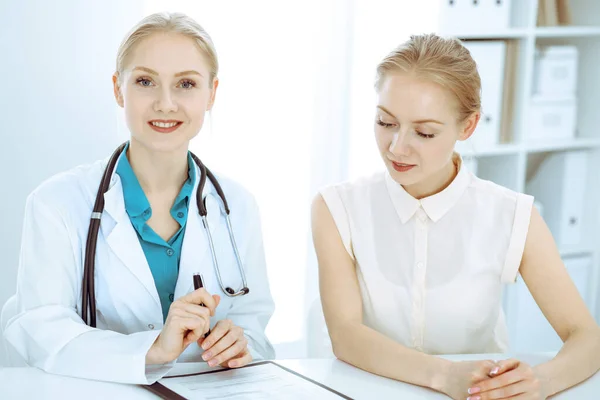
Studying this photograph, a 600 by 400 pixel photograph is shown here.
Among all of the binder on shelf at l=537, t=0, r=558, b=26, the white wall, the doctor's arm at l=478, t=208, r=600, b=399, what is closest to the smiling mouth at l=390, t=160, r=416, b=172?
the doctor's arm at l=478, t=208, r=600, b=399

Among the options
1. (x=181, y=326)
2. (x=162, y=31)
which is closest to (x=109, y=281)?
(x=181, y=326)

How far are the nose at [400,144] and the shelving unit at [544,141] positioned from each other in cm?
117

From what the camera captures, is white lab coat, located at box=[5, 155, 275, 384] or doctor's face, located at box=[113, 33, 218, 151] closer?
white lab coat, located at box=[5, 155, 275, 384]

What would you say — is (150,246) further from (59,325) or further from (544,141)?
(544,141)

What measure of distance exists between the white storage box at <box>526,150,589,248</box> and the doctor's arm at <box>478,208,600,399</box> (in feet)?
4.71

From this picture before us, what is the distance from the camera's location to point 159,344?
1.28m

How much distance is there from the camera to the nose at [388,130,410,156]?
58.2 inches

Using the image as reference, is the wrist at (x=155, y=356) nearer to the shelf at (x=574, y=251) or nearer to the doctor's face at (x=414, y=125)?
the doctor's face at (x=414, y=125)

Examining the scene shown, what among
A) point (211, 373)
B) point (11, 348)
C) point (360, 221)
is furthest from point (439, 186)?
point (11, 348)

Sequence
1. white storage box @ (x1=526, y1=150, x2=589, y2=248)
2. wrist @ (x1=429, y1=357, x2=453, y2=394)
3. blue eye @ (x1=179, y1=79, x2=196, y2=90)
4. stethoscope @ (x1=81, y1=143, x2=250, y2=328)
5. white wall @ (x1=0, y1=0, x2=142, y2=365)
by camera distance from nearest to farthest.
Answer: wrist @ (x1=429, y1=357, x2=453, y2=394) < stethoscope @ (x1=81, y1=143, x2=250, y2=328) < blue eye @ (x1=179, y1=79, x2=196, y2=90) < white wall @ (x1=0, y1=0, x2=142, y2=365) < white storage box @ (x1=526, y1=150, x2=589, y2=248)

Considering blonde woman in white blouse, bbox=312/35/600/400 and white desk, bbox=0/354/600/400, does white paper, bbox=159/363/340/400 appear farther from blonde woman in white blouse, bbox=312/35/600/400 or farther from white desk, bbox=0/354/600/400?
blonde woman in white blouse, bbox=312/35/600/400

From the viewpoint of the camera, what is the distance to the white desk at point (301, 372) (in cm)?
118

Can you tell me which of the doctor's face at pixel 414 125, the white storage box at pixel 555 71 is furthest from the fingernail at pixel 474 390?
the white storage box at pixel 555 71

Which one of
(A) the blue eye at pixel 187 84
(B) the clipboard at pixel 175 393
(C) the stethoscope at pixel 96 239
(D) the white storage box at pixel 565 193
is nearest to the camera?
(B) the clipboard at pixel 175 393
